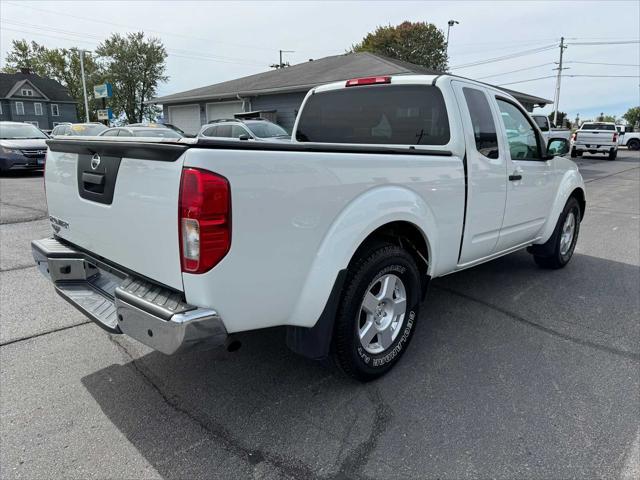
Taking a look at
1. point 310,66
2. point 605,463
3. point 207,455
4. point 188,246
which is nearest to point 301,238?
point 188,246

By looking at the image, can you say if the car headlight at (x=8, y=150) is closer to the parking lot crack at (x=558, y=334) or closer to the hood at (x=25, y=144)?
the hood at (x=25, y=144)

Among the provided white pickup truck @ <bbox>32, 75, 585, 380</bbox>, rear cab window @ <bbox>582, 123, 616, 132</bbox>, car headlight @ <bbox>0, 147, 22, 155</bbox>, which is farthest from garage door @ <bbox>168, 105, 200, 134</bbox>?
white pickup truck @ <bbox>32, 75, 585, 380</bbox>

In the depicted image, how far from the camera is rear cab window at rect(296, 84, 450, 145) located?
11.7 feet

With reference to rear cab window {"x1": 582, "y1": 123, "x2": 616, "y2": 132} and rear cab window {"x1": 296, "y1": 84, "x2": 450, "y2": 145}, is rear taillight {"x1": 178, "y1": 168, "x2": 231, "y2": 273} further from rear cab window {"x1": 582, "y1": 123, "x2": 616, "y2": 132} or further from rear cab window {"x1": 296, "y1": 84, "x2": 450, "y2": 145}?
rear cab window {"x1": 582, "y1": 123, "x2": 616, "y2": 132}

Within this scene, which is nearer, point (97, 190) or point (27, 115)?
point (97, 190)

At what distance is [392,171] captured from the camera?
2.74 m

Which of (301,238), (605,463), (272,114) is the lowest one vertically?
(605,463)

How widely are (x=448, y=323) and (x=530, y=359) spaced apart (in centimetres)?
75

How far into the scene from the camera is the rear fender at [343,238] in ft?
7.79

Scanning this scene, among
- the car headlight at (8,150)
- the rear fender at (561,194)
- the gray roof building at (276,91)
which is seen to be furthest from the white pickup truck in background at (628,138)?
the car headlight at (8,150)

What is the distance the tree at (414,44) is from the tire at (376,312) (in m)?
49.6

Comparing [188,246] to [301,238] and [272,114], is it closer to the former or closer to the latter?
[301,238]

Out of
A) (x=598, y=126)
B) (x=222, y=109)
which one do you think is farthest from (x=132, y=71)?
(x=598, y=126)

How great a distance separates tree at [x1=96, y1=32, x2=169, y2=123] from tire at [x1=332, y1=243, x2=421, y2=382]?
188 ft
